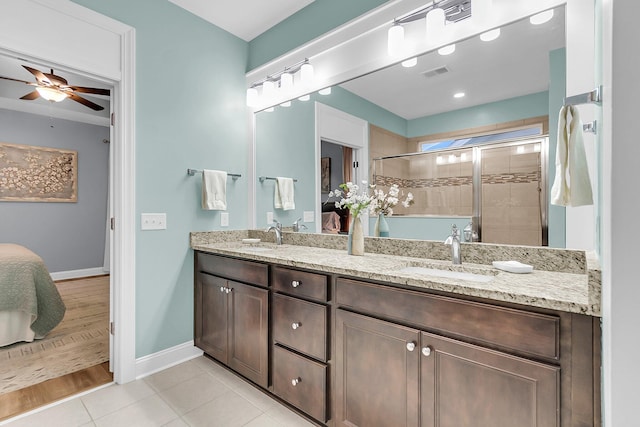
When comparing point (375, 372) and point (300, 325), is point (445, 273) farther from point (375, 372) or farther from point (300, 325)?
point (300, 325)

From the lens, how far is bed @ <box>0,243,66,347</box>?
2605 mm

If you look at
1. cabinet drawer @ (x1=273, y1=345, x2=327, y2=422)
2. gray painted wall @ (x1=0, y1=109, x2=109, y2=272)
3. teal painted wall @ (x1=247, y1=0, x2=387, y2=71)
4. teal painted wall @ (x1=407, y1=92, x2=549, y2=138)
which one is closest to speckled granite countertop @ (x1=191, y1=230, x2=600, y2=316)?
cabinet drawer @ (x1=273, y1=345, x2=327, y2=422)

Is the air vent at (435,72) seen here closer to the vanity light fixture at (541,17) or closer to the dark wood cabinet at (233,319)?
the vanity light fixture at (541,17)

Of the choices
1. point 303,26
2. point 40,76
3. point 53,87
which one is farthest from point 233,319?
point 53,87

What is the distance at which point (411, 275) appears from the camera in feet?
4.20

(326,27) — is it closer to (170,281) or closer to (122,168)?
(122,168)

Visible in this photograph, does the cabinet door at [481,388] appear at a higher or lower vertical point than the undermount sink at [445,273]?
lower

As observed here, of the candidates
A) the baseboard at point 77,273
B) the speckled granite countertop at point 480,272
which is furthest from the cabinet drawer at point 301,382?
the baseboard at point 77,273

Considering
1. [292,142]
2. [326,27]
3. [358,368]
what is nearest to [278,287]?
[358,368]

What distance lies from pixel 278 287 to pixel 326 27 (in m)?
1.82

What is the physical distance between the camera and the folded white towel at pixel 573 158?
1034 millimetres

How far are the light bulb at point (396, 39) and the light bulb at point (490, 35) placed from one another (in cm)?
43

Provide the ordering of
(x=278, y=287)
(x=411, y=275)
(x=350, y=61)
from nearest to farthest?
(x=411, y=275) < (x=278, y=287) < (x=350, y=61)

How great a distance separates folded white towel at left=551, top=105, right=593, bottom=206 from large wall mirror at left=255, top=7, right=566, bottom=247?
44 centimetres
